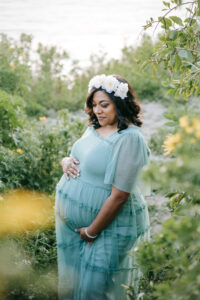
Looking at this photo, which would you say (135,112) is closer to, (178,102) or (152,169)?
(152,169)

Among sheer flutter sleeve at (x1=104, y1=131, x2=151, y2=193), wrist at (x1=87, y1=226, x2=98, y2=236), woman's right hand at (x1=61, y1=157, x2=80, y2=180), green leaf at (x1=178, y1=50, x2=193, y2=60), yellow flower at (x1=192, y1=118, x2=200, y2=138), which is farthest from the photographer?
woman's right hand at (x1=61, y1=157, x2=80, y2=180)

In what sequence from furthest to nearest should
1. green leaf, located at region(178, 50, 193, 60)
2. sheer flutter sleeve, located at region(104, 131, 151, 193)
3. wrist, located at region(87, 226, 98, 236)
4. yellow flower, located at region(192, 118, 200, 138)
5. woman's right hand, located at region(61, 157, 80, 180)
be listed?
woman's right hand, located at region(61, 157, 80, 180), wrist, located at region(87, 226, 98, 236), sheer flutter sleeve, located at region(104, 131, 151, 193), green leaf, located at region(178, 50, 193, 60), yellow flower, located at region(192, 118, 200, 138)

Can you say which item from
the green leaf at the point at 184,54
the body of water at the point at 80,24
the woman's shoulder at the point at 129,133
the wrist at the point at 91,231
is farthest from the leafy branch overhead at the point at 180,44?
the body of water at the point at 80,24

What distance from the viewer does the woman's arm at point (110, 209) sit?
199cm

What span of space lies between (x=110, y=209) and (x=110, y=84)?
821 millimetres

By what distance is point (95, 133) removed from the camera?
2262mm

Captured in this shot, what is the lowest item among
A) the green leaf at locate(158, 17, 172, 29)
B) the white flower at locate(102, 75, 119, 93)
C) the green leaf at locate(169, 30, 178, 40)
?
the white flower at locate(102, 75, 119, 93)

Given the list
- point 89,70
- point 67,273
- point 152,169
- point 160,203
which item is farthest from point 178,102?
point 152,169

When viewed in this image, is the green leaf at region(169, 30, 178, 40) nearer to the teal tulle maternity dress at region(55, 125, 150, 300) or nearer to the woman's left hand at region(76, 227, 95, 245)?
the teal tulle maternity dress at region(55, 125, 150, 300)

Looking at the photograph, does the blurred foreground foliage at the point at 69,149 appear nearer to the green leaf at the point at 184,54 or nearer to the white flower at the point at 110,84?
the green leaf at the point at 184,54

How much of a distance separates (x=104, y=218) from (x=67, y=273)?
0.68 m

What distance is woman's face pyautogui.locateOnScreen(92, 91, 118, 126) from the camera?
217 cm

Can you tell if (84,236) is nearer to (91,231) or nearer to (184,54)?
(91,231)

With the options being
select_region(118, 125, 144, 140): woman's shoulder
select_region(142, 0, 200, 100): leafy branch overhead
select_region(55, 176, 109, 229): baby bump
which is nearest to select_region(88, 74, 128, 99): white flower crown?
select_region(118, 125, 144, 140): woman's shoulder
